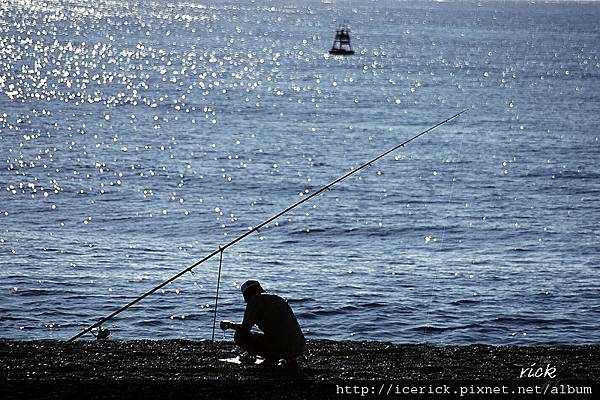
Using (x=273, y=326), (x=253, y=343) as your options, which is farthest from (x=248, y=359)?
(x=273, y=326)

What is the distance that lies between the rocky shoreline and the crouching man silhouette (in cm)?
15

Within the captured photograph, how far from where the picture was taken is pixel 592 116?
62844mm

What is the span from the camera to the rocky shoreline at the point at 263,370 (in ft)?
31.2

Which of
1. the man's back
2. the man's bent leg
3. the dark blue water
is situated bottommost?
the dark blue water

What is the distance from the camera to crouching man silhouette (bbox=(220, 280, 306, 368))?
34.4ft

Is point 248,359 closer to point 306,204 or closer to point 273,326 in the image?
point 273,326

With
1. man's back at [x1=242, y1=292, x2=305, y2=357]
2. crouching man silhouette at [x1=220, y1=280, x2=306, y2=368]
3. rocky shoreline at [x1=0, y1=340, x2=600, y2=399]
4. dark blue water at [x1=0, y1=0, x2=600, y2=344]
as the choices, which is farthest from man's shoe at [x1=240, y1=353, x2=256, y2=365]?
dark blue water at [x1=0, y1=0, x2=600, y2=344]

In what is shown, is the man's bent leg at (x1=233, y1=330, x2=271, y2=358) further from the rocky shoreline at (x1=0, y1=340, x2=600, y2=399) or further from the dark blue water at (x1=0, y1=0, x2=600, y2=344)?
the dark blue water at (x1=0, y1=0, x2=600, y2=344)

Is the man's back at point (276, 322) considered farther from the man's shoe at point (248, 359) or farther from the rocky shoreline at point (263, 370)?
the man's shoe at point (248, 359)

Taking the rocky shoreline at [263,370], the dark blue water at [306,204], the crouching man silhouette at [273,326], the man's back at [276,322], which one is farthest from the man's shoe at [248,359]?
the dark blue water at [306,204]

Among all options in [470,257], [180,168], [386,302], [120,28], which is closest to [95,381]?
[386,302]

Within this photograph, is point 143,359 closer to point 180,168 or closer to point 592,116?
point 180,168

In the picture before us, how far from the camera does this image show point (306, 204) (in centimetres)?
3328

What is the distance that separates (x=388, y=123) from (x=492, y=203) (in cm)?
2272
